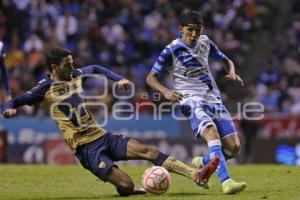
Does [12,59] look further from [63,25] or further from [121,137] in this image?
[121,137]

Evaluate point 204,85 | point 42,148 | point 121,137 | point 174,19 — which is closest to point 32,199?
point 121,137

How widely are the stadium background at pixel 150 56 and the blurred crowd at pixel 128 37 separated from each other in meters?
0.03

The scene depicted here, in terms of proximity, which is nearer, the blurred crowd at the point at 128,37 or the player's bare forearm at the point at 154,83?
the player's bare forearm at the point at 154,83

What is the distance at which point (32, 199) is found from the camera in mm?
11102

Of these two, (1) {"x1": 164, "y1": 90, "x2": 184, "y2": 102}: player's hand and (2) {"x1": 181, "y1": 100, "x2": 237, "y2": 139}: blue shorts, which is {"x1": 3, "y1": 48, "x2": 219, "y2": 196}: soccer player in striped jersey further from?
(2) {"x1": 181, "y1": 100, "x2": 237, "y2": 139}: blue shorts

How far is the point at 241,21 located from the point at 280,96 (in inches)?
152

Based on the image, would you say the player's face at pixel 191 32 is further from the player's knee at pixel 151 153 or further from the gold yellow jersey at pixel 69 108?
the player's knee at pixel 151 153

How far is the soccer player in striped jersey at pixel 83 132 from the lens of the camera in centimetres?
1101

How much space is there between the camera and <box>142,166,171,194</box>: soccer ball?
35.3 feet

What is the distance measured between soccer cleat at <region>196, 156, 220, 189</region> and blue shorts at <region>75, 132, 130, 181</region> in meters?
1.08

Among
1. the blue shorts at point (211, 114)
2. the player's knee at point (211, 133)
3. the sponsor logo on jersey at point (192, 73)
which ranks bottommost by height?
the player's knee at point (211, 133)

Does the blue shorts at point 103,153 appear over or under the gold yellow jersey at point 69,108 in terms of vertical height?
under

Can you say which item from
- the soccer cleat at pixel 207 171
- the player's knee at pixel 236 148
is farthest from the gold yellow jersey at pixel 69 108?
the player's knee at pixel 236 148

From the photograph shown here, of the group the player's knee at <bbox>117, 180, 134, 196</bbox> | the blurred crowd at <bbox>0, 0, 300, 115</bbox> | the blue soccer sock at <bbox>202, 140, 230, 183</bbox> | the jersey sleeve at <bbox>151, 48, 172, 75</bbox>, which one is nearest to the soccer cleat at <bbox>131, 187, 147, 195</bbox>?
the player's knee at <bbox>117, 180, 134, 196</bbox>
